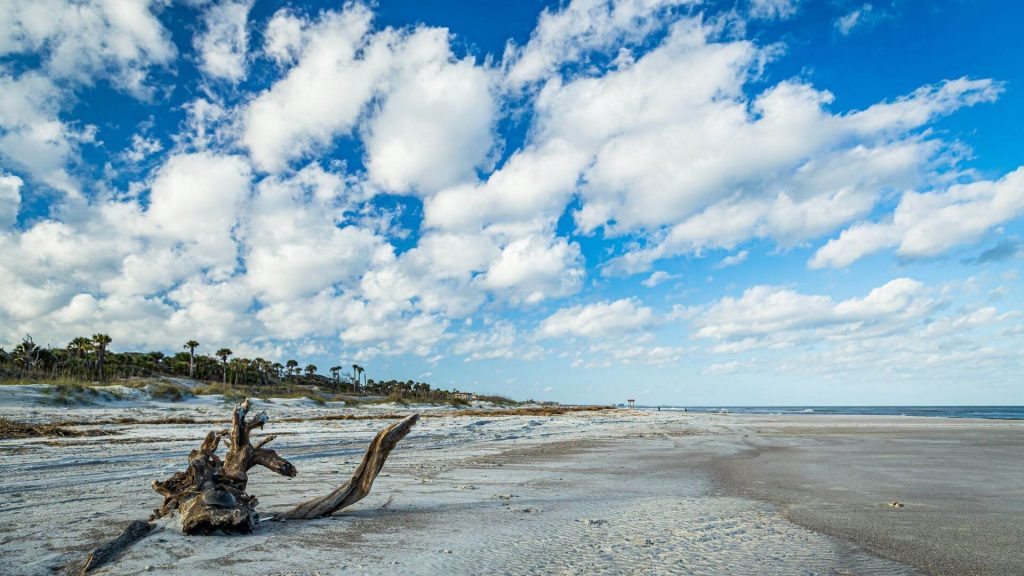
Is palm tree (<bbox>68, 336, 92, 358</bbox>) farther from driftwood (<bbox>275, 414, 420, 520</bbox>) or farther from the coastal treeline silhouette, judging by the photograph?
driftwood (<bbox>275, 414, 420, 520</bbox>)

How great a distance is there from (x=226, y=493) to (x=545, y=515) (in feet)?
11.4

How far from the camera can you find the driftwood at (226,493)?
480cm

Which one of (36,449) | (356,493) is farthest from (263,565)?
(36,449)

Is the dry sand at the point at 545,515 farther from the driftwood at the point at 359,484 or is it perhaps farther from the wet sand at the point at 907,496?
the driftwood at the point at 359,484

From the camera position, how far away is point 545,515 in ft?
20.5

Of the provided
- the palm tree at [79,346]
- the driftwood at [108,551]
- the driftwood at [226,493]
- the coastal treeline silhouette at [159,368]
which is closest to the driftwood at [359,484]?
the driftwood at [226,493]

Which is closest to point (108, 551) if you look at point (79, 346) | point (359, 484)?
point (359, 484)

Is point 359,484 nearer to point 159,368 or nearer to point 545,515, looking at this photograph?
point 545,515

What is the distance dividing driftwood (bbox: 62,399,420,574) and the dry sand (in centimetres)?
17

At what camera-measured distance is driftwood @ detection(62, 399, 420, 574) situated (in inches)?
189

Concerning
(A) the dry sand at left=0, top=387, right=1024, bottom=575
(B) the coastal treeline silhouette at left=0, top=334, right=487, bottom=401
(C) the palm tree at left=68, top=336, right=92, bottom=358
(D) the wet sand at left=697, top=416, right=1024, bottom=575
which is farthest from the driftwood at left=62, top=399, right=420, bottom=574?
(C) the palm tree at left=68, top=336, right=92, bottom=358

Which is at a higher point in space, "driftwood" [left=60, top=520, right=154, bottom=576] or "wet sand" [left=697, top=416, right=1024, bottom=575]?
"driftwood" [left=60, top=520, right=154, bottom=576]

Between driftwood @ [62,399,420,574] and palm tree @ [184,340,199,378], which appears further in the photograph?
palm tree @ [184,340,199,378]

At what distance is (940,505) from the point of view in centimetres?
707
